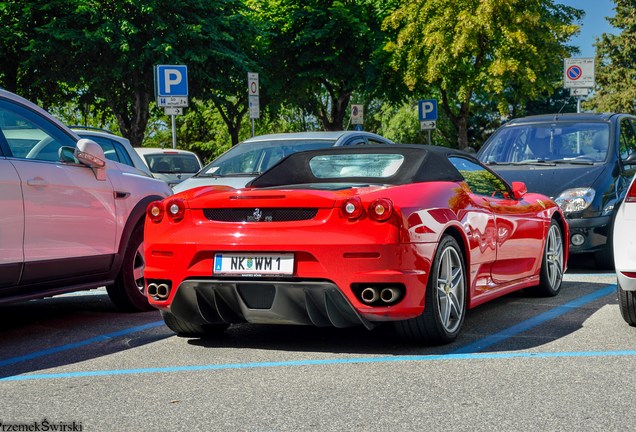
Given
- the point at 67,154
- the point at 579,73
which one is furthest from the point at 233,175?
the point at 579,73

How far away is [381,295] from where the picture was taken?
19.1ft

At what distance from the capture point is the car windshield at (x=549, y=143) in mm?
11608

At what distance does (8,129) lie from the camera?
668 cm

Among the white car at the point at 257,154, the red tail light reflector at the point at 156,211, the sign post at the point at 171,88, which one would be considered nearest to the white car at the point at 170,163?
the sign post at the point at 171,88

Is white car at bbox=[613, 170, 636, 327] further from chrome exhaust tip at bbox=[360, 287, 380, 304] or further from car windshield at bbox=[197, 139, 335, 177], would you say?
car windshield at bbox=[197, 139, 335, 177]

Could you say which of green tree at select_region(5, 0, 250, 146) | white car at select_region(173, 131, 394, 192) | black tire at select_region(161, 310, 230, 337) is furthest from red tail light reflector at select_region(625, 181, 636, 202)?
green tree at select_region(5, 0, 250, 146)

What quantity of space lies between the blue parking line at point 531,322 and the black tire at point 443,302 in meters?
0.16

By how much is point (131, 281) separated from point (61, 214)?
1.26m

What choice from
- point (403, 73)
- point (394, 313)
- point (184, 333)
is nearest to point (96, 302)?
point (184, 333)

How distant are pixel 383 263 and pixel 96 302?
13.3ft

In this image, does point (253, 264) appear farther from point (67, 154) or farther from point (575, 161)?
point (575, 161)

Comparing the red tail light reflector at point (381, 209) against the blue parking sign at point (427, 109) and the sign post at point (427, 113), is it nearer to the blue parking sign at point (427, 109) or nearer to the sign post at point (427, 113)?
the sign post at point (427, 113)

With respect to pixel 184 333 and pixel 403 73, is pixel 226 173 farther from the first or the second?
pixel 403 73

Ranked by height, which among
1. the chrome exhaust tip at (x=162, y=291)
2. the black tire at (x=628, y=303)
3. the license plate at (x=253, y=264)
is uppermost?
the license plate at (x=253, y=264)
